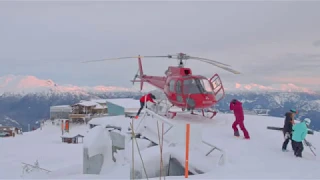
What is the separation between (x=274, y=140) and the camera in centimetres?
1102

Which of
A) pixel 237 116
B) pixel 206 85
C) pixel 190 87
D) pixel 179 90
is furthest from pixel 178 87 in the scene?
pixel 237 116

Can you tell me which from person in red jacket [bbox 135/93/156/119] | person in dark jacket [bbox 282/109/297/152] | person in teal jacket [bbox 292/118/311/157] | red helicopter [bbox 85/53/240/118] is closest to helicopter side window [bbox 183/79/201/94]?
red helicopter [bbox 85/53/240/118]

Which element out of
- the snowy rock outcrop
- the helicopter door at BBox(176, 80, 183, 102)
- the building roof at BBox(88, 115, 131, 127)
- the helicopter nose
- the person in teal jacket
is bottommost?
the snowy rock outcrop

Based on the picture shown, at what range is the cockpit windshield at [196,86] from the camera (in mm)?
13492

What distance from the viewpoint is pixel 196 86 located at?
1357 cm

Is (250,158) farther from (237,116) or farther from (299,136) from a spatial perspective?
(237,116)

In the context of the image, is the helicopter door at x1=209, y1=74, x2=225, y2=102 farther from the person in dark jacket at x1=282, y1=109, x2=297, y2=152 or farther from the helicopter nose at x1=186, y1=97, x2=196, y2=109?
the person in dark jacket at x1=282, y1=109, x2=297, y2=152

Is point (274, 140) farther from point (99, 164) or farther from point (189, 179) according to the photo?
point (99, 164)

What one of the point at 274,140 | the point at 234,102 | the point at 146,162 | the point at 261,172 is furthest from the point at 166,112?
the point at 261,172

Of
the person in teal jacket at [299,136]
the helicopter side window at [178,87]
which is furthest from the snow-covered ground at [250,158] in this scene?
the helicopter side window at [178,87]

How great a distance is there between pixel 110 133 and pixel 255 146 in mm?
5990

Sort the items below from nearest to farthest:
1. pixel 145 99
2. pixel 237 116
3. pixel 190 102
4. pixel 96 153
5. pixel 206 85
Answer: pixel 237 116 → pixel 96 153 → pixel 190 102 → pixel 206 85 → pixel 145 99

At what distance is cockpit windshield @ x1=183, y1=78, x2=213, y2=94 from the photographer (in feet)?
44.3

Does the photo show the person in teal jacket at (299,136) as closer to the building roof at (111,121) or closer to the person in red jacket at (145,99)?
the person in red jacket at (145,99)
